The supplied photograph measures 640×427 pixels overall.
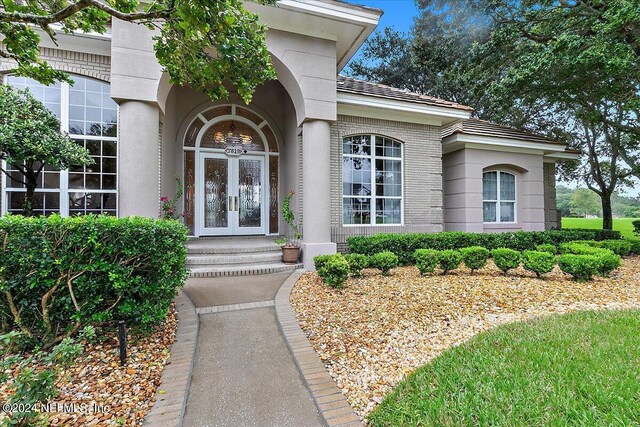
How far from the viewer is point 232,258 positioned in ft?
23.2

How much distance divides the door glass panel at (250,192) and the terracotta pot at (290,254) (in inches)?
107

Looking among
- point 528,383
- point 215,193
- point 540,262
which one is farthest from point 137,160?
point 540,262

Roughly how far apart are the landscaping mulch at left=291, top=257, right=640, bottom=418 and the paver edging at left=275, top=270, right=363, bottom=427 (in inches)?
3.6

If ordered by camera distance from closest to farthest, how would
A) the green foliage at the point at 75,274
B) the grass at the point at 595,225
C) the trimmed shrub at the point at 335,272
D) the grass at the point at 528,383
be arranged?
the grass at the point at 528,383
the green foliage at the point at 75,274
the trimmed shrub at the point at 335,272
the grass at the point at 595,225

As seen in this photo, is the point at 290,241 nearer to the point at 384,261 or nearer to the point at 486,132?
the point at 384,261

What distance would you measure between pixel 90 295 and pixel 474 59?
15420 mm

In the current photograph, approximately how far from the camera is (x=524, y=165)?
11.5m

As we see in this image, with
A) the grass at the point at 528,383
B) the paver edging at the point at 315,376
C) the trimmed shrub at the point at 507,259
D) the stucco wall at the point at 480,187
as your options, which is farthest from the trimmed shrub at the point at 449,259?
the stucco wall at the point at 480,187

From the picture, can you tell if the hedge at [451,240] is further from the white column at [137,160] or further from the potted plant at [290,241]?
the white column at [137,160]

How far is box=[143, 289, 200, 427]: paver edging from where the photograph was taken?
95.2 inches

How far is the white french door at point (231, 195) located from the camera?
30.6 ft

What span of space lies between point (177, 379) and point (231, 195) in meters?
7.14

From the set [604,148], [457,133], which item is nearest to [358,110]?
[457,133]

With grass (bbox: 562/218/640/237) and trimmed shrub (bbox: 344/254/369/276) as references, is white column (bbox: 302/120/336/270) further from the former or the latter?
grass (bbox: 562/218/640/237)
